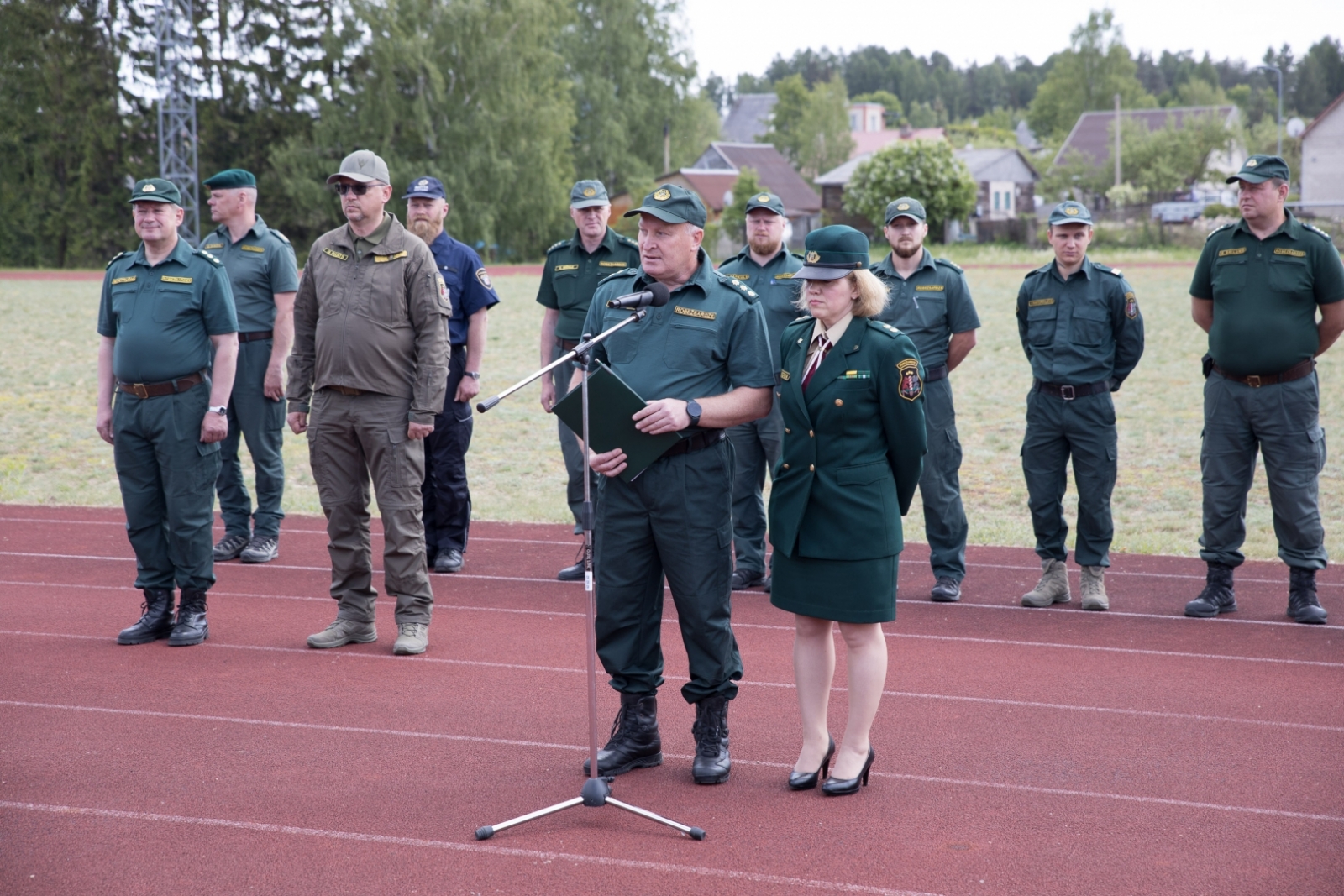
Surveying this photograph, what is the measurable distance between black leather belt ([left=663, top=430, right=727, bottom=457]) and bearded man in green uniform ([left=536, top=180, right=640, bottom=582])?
11.0 feet

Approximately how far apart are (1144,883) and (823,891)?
0.92 metres

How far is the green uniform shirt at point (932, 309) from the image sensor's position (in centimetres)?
708

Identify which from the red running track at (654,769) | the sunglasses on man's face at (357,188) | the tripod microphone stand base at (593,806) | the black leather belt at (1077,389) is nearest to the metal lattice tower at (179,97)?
the sunglasses on man's face at (357,188)

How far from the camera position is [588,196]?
7820 millimetres

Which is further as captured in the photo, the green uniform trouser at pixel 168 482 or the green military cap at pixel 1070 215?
the green military cap at pixel 1070 215

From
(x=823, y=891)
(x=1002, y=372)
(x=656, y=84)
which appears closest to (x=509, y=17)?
(x=656, y=84)

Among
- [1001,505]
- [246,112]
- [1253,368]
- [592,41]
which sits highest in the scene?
[592,41]

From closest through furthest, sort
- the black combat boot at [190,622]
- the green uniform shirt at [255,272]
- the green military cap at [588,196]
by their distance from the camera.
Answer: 1. the black combat boot at [190,622]
2. the green military cap at [588,196]
3. the green uniform shirt at [255,272]

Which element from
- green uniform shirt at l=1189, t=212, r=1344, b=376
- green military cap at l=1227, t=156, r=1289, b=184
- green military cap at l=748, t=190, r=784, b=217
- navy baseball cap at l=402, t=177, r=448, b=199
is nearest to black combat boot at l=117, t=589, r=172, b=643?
navy baseball cap at l=402, t=177, r=448, b=199

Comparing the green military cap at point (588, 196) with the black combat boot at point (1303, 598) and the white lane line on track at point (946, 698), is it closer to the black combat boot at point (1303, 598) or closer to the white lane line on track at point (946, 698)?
the white lane line on track at point (946, 698)

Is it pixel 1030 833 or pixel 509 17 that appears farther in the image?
pixel 509 17

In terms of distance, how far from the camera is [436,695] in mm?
5496

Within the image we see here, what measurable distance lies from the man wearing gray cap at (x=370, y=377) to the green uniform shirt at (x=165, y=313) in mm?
465

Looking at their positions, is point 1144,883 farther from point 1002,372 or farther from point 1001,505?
point 1002,372
